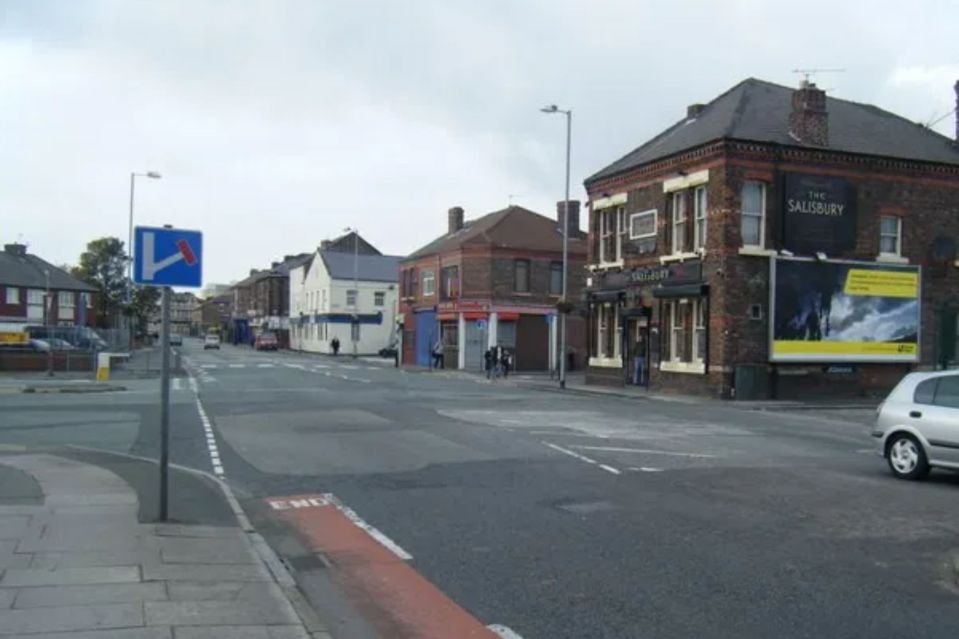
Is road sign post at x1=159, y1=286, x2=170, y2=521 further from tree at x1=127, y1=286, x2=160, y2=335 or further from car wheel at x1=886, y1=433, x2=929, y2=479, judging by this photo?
tree at x1=127, y1=286, x2=160, y2=335

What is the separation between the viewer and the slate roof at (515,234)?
2004 inches

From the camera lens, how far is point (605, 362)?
116 ft

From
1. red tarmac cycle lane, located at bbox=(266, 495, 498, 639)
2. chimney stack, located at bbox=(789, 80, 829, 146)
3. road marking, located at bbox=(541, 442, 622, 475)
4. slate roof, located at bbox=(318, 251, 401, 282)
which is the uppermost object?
chimney stack, located at bbox=(789, 80, 829, 146)

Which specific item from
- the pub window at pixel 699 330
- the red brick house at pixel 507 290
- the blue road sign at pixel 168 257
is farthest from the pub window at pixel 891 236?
the blue road sign at pixel 168 257

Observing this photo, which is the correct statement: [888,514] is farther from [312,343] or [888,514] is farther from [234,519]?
[312,343]

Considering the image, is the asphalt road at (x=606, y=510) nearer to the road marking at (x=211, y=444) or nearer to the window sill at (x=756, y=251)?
the road marking at (x=211, y=444)

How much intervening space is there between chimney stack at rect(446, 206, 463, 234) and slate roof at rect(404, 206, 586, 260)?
356cm

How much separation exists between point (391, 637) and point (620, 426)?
1348cm

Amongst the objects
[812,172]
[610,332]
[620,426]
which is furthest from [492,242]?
[620,426]

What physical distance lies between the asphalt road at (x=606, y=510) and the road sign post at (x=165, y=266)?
1.60 m

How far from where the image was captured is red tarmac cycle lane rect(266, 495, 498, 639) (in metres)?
5.99

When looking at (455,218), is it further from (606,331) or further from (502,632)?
(502,632)

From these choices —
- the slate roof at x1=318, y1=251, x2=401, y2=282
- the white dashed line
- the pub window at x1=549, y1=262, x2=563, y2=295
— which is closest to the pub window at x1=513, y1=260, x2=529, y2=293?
the pub window at x1=549, y1=262, x2=563, y2=295

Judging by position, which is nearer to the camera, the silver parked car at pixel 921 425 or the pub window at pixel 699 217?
the silver parked car at pixel 921 425
